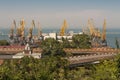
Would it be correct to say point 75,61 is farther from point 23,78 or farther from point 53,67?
point 23,78

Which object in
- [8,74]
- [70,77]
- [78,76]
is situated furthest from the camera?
[78,76]

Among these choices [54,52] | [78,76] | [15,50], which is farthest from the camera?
[15,50]

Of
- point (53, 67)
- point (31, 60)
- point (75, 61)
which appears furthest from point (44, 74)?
point (75, 61)

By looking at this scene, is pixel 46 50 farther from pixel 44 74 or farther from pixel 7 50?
pixel 44 74

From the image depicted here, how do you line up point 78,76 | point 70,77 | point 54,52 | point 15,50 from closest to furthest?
point 70,77 < point 78,76 < point 54,52 < point 15,50

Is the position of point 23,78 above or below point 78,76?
above

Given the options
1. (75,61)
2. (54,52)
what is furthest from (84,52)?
(75,61)

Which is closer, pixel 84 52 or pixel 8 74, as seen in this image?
pixel 8 74

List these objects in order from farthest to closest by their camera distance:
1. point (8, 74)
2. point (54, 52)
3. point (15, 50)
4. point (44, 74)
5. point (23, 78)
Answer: point (15, 50)
point (54, 52)
point (44, 74)
point (23, 78)
point (8, 74)

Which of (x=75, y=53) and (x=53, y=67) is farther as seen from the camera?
(x=75, y=53)
